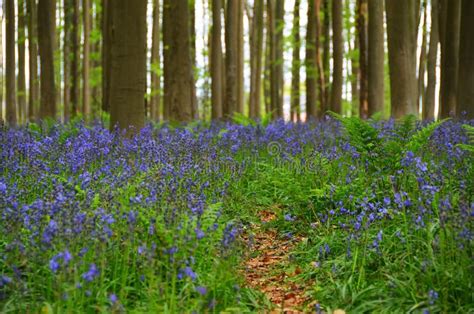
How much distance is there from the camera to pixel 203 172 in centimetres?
507

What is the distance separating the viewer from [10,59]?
15391 mm

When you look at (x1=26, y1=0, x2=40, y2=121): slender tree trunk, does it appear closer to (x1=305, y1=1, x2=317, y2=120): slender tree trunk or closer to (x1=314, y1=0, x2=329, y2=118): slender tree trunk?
(x1=305, y1=1, x2=317, y2=120): slender tree trunk

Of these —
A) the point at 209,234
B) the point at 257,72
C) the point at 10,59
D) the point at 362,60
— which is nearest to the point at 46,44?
the point at 10,59

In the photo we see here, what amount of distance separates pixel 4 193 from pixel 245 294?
1910mm

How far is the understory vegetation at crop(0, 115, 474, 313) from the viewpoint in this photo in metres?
2.92

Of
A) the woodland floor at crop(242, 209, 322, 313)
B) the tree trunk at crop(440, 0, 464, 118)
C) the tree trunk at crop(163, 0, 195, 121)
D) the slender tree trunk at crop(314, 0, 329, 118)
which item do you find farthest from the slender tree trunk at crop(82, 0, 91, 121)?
the woodland floor at crop(242, 209, 322, 313)

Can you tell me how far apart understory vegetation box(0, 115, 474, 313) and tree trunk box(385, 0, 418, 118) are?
15.0 feet

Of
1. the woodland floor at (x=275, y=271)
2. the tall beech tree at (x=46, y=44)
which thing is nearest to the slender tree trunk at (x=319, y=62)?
the tall beech tree at (x=46, y=44)

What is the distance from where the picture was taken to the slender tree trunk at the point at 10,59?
14641 mm

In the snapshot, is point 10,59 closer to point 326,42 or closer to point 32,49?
point 32,49

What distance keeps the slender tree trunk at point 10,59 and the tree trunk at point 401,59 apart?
1059 centimetres

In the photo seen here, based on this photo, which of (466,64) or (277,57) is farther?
(277,57)

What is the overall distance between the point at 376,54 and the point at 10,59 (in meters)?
10.8

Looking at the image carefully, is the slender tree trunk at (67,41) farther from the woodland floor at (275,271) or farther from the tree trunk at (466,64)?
the woodland floor at (275,271)
